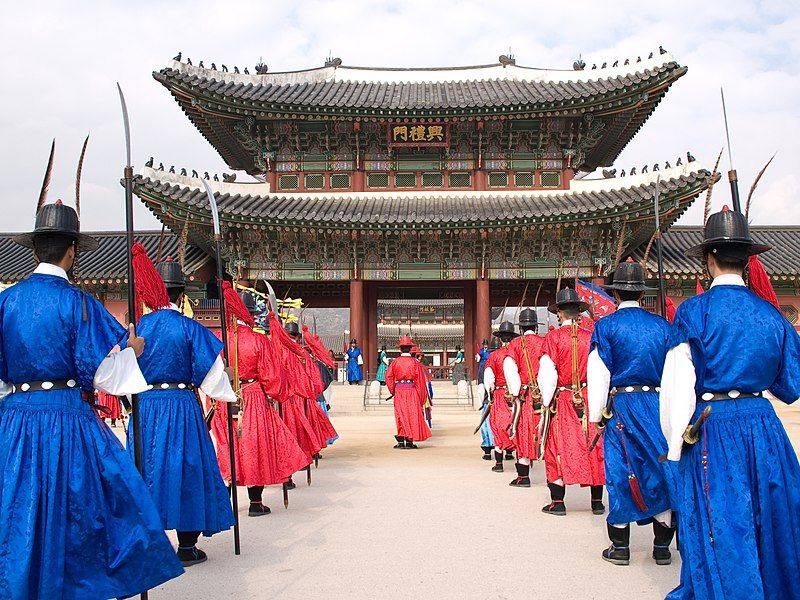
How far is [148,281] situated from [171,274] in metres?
0.50

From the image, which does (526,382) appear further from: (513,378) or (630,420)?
(630,420)

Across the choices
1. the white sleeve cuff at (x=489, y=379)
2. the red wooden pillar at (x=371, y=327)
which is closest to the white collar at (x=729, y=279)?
the white sleeve cuff at (x=489, y=379)

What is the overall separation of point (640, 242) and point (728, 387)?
17.4 metres

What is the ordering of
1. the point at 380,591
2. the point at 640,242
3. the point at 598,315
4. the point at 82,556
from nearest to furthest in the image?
the point at 82,556 → the point at 380,591 → the point at 598,315 → the point at 640,242

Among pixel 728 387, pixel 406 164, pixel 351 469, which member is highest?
pixel 406 164

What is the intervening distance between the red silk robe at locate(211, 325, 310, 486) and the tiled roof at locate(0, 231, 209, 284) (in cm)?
1298

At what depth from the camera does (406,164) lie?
64.2 ft

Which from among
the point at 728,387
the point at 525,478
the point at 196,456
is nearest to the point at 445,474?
the point at 525,478

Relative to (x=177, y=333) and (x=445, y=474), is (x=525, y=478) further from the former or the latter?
(x=177, y=333)

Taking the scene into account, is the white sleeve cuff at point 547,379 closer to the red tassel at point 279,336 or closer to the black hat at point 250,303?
the red tassel at point 279,336

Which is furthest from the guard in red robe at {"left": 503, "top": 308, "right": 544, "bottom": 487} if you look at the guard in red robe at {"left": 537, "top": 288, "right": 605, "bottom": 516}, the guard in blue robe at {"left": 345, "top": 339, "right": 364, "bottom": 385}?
the guard in blue robe at {"left": 345, "top": 339, "right": 364, "bottom": 385}

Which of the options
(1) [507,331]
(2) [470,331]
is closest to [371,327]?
(2) [470,331]

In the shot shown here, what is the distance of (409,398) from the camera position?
37.9 feet

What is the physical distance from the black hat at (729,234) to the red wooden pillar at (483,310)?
14.7 meters
